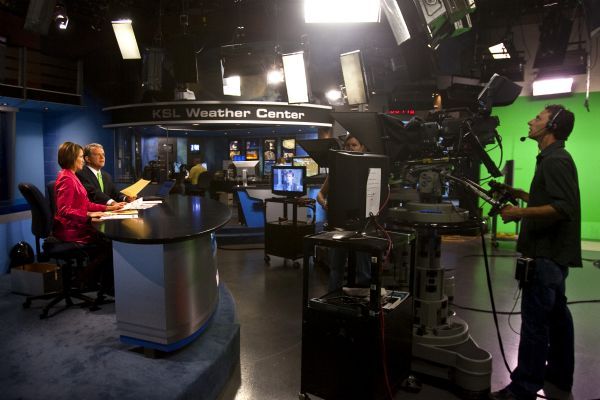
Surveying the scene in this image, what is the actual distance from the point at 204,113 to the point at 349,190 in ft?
20.7

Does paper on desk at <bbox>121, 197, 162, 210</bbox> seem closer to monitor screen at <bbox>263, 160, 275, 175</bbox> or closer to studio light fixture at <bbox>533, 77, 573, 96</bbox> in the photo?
studio light fixture at <bbox>533, 77, 573, 96</bbox>

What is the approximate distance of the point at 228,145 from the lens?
14.6m

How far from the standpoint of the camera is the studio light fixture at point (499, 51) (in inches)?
281

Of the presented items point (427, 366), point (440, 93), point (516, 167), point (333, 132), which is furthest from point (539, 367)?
point (333, 132)

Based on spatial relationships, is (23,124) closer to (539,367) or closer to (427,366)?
(427,366)

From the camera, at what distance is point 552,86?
7059 mm

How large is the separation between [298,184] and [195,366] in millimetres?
3657

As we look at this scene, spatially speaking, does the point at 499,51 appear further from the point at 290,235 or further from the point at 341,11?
the point at 290,235

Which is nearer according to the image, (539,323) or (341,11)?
(539,323)

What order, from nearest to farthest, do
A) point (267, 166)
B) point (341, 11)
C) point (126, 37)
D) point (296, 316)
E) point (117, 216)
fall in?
1. point (117, 216)
2. point (296, 316)
3. point (341, 11)
4. point (126, 37)
5. point (267, 166)

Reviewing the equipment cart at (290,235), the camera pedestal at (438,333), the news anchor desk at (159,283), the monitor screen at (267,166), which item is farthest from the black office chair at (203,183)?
the camera pedestal at (438,333)

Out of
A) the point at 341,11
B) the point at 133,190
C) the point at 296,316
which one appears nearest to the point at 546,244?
the point at 296,316

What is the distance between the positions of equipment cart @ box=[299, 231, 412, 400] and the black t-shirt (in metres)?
0.85

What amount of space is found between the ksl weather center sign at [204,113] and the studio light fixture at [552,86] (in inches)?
147
